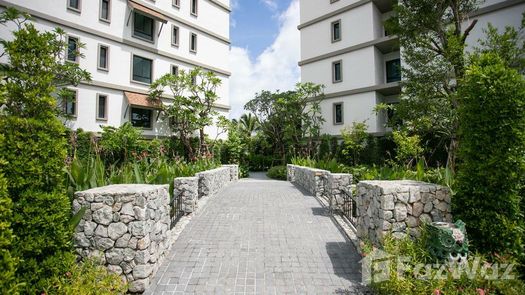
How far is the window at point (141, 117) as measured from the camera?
20406mm

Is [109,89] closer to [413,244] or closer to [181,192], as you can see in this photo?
[181,192]

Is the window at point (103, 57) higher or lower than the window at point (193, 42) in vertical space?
lower

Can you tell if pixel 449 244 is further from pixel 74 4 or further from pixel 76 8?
pixel 74 4

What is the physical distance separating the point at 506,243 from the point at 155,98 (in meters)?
20.8

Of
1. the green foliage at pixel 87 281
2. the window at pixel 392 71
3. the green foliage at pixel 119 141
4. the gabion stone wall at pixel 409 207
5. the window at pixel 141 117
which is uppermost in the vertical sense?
the window at pixel 392 71

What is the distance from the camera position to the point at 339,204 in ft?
30.1

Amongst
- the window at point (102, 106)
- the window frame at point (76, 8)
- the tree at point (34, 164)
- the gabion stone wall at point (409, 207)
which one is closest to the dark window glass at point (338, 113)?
the window at point (102, 106)

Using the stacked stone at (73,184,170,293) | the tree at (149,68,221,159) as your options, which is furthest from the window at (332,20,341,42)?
the stacked stone at (73,184,170,293)

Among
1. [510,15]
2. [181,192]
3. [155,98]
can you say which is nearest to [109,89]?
[155,98]

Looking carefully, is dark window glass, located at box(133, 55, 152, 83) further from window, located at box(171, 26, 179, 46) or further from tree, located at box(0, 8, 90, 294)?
tree, located at box(0, 8, 90, 294)

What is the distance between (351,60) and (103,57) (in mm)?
18017

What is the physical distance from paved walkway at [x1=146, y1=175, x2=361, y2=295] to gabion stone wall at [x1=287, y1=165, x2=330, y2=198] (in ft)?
9.35

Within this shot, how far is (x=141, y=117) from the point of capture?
20844 mm
